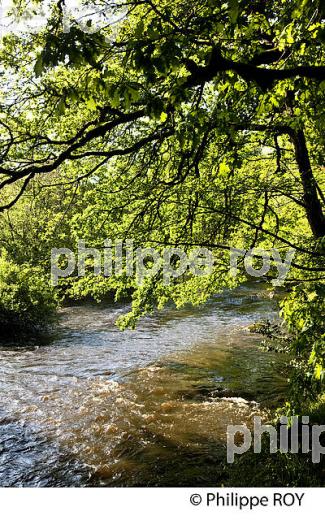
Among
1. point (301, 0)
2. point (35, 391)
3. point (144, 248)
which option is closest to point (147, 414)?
point (35, 391)

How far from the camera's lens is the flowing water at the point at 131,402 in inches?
307

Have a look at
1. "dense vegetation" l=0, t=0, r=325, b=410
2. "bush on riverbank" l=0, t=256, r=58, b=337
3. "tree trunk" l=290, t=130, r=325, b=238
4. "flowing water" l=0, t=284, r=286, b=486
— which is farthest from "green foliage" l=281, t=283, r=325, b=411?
"bush on riverbank" l=0, t=256, r=58, b=337

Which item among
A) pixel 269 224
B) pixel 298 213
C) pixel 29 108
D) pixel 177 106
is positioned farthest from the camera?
pixel 298 213

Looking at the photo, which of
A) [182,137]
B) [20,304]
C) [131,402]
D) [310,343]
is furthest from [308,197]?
[20,304]

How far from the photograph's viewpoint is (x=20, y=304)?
18766mm

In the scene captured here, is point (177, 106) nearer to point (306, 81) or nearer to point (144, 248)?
point (306, 81)

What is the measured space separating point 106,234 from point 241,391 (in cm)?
609

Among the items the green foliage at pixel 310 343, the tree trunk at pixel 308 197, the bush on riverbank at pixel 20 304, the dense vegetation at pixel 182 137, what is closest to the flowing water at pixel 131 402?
the bush on riverbank at pixel 20 304

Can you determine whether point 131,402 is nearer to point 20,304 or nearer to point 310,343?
point 310,343

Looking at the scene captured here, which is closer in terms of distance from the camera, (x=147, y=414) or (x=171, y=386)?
(x=147, y=414)

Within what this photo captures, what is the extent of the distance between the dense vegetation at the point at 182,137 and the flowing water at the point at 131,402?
262cm

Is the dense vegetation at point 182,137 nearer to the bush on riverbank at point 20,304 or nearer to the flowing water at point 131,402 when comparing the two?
the flowing water at point 131,402

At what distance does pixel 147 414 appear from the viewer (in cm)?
1008

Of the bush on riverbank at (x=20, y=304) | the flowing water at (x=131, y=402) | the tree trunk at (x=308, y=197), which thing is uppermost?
the tree trunk at (x=308, y=197)
